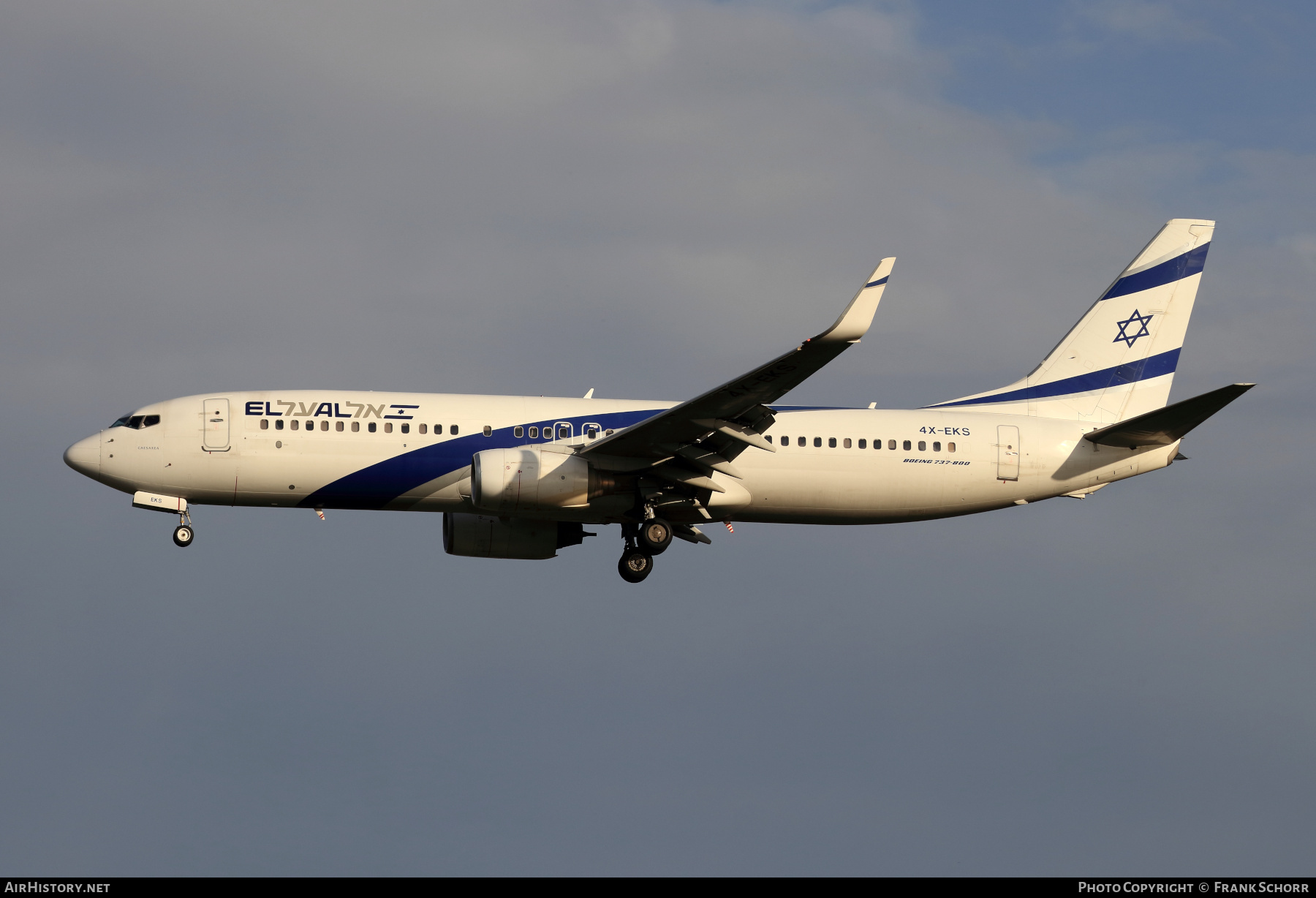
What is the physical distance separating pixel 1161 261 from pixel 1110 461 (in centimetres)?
725

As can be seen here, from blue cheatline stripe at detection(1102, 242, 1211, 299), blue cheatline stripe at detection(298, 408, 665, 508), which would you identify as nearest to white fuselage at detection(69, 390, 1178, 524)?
blue cheatline stripe at detection(298, 408, 665, 508)

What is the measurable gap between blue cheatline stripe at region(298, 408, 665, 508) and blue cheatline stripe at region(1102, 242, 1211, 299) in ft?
58.4

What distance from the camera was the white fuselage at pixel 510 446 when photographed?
116 feet

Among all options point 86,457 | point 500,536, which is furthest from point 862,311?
point 86,457

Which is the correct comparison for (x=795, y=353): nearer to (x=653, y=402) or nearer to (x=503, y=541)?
(x=653, y=402)

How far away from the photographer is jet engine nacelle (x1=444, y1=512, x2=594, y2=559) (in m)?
39.1

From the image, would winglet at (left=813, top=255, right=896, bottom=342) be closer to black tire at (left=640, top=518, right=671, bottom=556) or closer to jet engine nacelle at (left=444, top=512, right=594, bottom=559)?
black tire at (left=640, top=518, right=671, bottom=556)

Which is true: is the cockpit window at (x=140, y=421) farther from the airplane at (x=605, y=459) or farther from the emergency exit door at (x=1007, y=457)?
the emergency exit door at (x=1007, y=457)

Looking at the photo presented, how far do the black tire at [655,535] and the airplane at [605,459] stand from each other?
0.04 m

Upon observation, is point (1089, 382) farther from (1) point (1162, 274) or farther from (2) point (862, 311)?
(2) point (862, 311)

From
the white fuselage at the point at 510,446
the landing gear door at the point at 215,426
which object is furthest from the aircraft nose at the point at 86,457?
the landing gear door at the point at 215,426

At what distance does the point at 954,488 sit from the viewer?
3778 cm

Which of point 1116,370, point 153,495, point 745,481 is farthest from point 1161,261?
point 153,495
